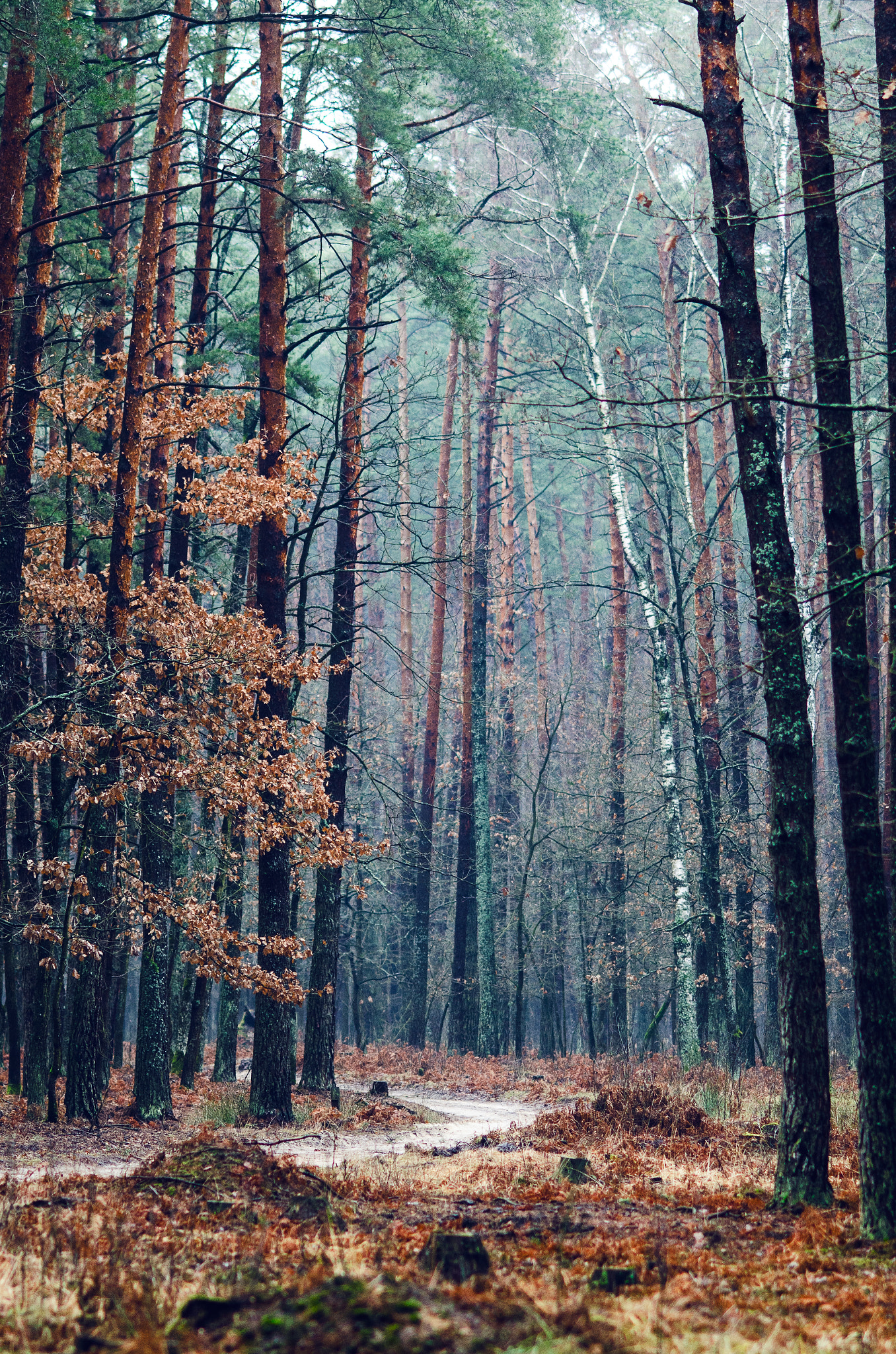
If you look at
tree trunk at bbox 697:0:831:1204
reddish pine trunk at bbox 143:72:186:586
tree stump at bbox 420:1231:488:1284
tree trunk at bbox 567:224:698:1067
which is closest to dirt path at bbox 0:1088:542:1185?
tree stump at bbox 420:1231:488:1284

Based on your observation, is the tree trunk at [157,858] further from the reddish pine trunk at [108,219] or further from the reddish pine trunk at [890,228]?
the reddish pine trunk at [890,228]

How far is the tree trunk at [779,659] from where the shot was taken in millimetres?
6727

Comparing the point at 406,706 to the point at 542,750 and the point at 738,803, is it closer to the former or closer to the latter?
the point at 542,750

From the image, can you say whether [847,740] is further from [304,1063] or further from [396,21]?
[396,21]

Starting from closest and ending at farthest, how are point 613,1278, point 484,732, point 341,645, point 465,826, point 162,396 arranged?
point 613,1278 < point 162,396 < point 341,645 < point 484,732 < point 465,826

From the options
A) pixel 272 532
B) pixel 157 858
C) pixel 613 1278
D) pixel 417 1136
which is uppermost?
Result: pixel 272 532

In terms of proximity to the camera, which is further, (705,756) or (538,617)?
(538,617)

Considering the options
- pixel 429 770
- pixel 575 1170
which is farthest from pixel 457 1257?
pixel 429 770

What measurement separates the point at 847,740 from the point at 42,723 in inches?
323

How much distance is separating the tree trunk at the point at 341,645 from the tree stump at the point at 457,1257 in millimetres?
9829

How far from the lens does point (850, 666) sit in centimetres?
691

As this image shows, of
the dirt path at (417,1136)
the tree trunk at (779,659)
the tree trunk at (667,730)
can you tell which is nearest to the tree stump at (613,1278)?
the tree trunk at (779,659)

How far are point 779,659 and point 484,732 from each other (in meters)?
16.9

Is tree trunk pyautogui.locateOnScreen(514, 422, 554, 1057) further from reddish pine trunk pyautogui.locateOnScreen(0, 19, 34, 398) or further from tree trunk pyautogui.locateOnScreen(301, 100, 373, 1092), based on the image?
reddish pine trunk pyautogui.locateOnScreen(0, 19, 34, 398)
